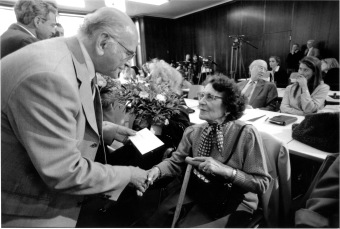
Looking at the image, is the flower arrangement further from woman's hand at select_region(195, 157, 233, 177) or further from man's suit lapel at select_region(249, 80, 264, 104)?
man's suit lapel at select_region(249, 80, 264, 104)

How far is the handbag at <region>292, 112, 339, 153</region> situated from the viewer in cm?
140

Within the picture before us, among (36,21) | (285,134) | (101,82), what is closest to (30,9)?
(36,21)

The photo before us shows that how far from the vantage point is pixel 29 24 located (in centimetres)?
197

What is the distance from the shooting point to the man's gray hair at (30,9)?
190cm

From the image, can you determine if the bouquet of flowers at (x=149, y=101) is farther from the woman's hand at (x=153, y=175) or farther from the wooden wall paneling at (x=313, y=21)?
the wooden wall paneling at (x=313, y=21)

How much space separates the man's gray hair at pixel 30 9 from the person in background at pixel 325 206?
8.14 ft

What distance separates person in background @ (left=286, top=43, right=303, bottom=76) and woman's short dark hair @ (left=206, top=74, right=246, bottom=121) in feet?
19.6

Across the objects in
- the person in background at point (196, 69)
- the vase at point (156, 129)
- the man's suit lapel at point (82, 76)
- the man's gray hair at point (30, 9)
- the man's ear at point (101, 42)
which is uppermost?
the man's gray hair at point (30, 9)

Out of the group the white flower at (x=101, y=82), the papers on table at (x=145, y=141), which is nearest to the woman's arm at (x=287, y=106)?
the papers on table at (x=145, y=141)

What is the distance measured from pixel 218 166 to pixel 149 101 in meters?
0.83

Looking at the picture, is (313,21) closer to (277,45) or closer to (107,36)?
(277,45)

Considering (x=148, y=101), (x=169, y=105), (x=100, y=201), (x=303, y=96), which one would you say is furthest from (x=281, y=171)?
(x=303, y=96)

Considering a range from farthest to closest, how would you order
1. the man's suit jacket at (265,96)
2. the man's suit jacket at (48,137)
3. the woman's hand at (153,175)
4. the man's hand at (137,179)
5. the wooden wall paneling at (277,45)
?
the wooden wall paneling at (277,45) → the man's suit jacket at (265,96) → the woman's hand at (153,175) → the man's hand at (137,179) → the man's suit jacket at (48,137)

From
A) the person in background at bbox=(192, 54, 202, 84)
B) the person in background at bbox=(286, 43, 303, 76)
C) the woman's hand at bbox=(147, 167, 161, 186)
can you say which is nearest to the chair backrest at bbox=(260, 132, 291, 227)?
the woman's hand at bbox=(147, 167, 161, 186)
